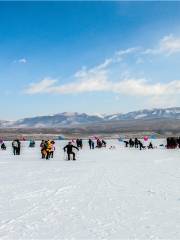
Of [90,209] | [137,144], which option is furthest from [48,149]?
[137,144]

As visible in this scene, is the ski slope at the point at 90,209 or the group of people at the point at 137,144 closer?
the ski slope at the point at 90,209

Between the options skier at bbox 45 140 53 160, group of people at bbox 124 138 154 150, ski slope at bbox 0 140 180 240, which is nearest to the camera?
ski slope at bbox 0 140 180 240

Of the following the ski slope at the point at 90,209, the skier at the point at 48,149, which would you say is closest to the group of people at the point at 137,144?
the skier at the point at 48,149

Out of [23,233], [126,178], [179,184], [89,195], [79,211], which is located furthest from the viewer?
[126,178]

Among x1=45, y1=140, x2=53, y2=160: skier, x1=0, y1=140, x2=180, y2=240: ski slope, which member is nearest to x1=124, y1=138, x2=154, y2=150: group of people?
x1=45, y1=140, x2=53, y2=160: skier

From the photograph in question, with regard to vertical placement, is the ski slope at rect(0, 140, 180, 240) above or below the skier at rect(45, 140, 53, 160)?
below

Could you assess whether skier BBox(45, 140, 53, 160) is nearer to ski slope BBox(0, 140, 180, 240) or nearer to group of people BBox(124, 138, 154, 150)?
ski slope BBox(0, 140, 180, 240)

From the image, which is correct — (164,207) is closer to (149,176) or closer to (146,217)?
(146,217)

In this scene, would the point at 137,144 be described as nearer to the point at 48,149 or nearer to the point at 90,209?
the point at 48,149

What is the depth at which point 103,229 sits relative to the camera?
720 centimetres

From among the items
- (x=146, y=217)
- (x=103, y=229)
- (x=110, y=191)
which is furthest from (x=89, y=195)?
(x=103, y=229)

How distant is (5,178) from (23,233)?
9.23 m

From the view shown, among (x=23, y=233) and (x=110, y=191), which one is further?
(x=110, y=191)

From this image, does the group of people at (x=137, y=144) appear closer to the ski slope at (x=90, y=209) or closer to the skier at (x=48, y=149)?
the skier at (x=48, y=149)
